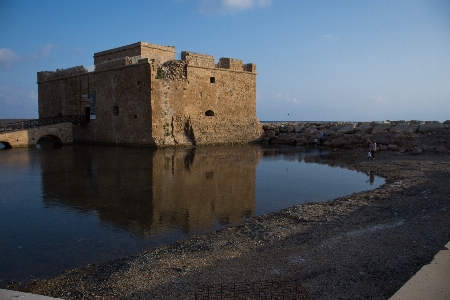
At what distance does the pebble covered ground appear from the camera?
3.35 metres

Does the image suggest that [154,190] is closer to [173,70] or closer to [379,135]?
[173,70]

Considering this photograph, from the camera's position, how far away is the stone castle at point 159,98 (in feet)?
58.1

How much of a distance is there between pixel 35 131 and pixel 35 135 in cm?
22

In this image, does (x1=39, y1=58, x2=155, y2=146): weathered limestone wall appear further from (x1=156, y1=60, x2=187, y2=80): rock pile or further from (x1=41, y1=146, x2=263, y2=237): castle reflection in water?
(x1=41, y1=146, x2=263, y2=237): castle reflection in water

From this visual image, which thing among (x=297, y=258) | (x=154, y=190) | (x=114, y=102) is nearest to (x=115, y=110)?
(x=114, y=102)

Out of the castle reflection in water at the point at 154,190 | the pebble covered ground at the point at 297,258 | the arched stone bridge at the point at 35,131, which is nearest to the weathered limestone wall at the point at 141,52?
the arched stone bridge at the point at 35,131

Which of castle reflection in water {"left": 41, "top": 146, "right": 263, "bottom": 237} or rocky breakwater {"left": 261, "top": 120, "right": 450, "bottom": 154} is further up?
rocky breakwater {"left": 261, "top": 120, "right": 450, "bottom": 154}

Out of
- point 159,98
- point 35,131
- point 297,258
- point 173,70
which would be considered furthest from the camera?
point 35,131

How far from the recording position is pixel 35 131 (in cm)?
1845

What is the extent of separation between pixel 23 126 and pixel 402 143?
66.6ft

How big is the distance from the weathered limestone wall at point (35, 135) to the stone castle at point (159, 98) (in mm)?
1052

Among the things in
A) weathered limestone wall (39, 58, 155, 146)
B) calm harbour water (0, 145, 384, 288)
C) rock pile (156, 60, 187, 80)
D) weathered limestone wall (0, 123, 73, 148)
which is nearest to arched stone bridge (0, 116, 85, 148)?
weathered limestone wall (0, 123, 73, 148)

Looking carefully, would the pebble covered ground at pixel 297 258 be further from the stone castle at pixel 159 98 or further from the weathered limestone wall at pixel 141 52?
the weathered limestone wall at pixel 141 52

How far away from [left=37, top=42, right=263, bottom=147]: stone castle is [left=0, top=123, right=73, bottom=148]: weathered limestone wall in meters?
1.05
